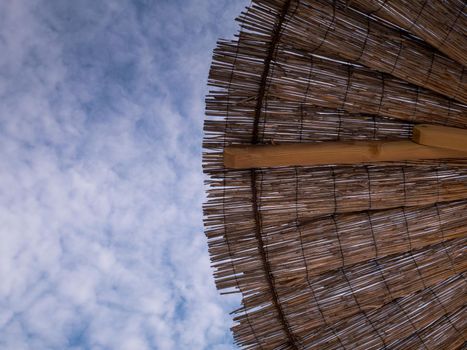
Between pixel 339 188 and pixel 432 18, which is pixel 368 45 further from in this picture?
pixel 339 188

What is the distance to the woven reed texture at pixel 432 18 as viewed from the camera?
311cm

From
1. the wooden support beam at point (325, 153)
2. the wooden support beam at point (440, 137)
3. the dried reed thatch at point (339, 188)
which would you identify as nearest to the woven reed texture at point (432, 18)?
the dried reed thatch at point (339, 188)

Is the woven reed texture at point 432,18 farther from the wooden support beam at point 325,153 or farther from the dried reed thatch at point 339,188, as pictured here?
the wooden support beam at point 325,153

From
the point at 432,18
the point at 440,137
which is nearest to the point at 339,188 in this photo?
the point at 440,137

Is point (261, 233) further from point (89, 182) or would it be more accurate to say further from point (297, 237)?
point (89, 182)

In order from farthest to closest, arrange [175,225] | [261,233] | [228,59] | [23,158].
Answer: [175,225] < [23,158] < [261,233] < [228,59]

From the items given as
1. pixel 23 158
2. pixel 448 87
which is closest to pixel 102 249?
pixel 23 158

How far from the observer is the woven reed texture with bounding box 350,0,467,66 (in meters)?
3.11

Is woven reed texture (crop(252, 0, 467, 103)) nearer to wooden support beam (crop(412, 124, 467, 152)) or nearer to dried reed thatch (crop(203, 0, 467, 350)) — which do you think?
dried reed thatch (crop(203, 0, 467, 350))

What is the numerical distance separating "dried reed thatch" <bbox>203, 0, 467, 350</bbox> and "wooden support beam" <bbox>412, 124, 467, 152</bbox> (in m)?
0.21

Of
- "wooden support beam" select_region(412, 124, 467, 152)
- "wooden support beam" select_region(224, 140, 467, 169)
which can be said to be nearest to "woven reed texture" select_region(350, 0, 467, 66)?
"wooden support beam" select_region(412, 124, 467, 152)

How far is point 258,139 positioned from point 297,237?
638 millimetres

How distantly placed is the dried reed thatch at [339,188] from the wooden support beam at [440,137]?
210 millimetres

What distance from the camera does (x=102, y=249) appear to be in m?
6.22
